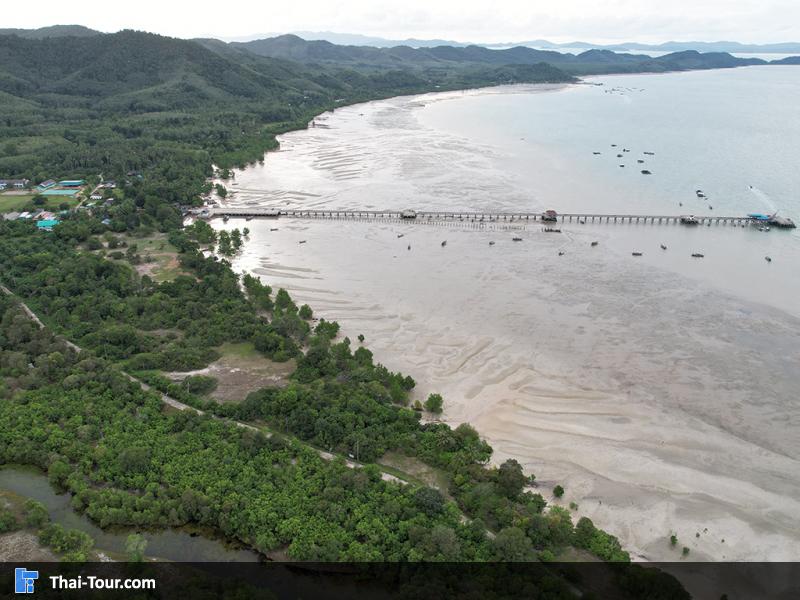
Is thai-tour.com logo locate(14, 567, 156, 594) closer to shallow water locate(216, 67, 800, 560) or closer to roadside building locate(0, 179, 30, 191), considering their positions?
shallow water locate(216, 67, 800, 560)

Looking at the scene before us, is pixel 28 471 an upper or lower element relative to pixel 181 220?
lower

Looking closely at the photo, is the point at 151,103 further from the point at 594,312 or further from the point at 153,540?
the point at 153,540

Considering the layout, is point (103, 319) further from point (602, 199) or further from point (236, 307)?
point (602, 199)

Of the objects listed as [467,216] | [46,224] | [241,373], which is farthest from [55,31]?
[241,373]

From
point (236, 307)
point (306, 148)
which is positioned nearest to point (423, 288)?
point (236, 307)

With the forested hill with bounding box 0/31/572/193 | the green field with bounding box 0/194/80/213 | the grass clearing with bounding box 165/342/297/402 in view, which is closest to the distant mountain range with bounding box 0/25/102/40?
the forested hill with bounding box 0/31/572/193

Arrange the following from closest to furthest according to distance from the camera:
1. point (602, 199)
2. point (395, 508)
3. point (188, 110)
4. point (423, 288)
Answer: point (395, 508) → point (423, 288) → point (602, 199) → point (188, 110)
